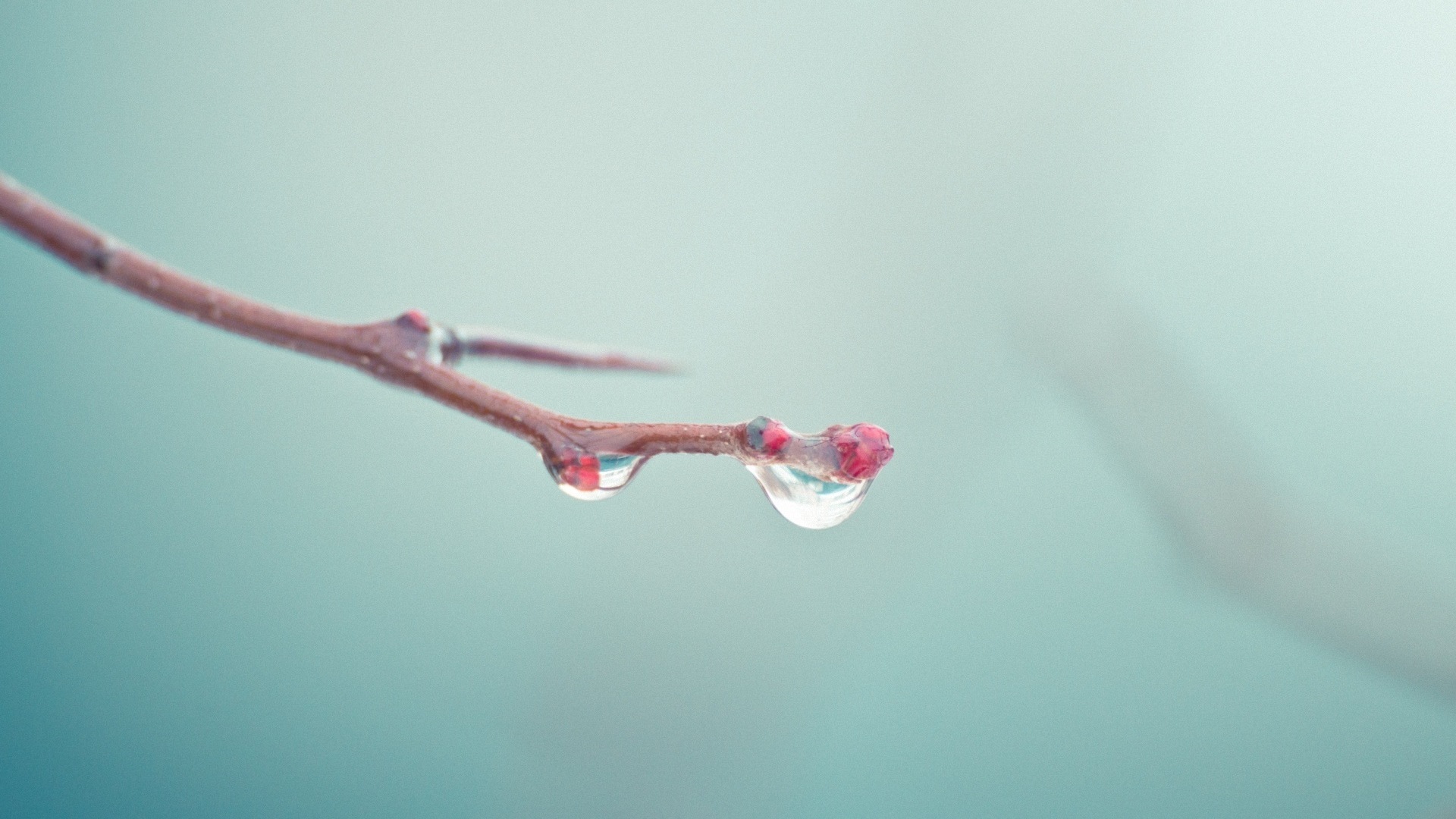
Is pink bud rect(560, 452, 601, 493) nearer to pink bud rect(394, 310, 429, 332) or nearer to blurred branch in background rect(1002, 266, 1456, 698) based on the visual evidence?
pink bud rect(394, 310, 429, 332)

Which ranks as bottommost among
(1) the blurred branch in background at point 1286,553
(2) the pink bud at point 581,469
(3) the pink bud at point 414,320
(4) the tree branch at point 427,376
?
(2) the pink bud at point 581,469

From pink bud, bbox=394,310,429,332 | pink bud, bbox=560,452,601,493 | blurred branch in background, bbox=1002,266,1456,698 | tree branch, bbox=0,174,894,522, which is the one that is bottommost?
pink bud, bbox=560,452,601,493

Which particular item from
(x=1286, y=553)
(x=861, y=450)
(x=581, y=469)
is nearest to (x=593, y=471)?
(x=581, y=469)

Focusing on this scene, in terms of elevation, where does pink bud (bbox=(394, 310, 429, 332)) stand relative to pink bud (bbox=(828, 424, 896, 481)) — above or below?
above

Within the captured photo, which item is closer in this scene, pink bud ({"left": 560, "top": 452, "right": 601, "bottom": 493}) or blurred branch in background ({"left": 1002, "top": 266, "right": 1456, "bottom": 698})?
pink bud ({"left": 560, "top": 452, "right": 601, "bottom": 493})

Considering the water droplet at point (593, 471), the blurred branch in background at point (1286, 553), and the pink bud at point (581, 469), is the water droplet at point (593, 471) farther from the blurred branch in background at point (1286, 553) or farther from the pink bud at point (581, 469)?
the blurred branch in background at point (1286, 553)

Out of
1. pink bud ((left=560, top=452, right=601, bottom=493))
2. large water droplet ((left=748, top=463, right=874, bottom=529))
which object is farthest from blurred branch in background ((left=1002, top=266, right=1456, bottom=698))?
pink bud ((left=560, top=452, right=601, bottom=493))

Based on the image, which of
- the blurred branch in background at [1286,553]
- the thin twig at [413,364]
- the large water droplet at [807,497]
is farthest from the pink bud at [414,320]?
the blurred branch in background at [1286,553]

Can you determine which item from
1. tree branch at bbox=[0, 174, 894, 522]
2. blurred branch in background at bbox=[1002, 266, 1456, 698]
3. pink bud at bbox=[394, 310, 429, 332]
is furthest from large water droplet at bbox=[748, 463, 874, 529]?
blurred branch in background at bbox=[1002, 266, 1456, 698]
